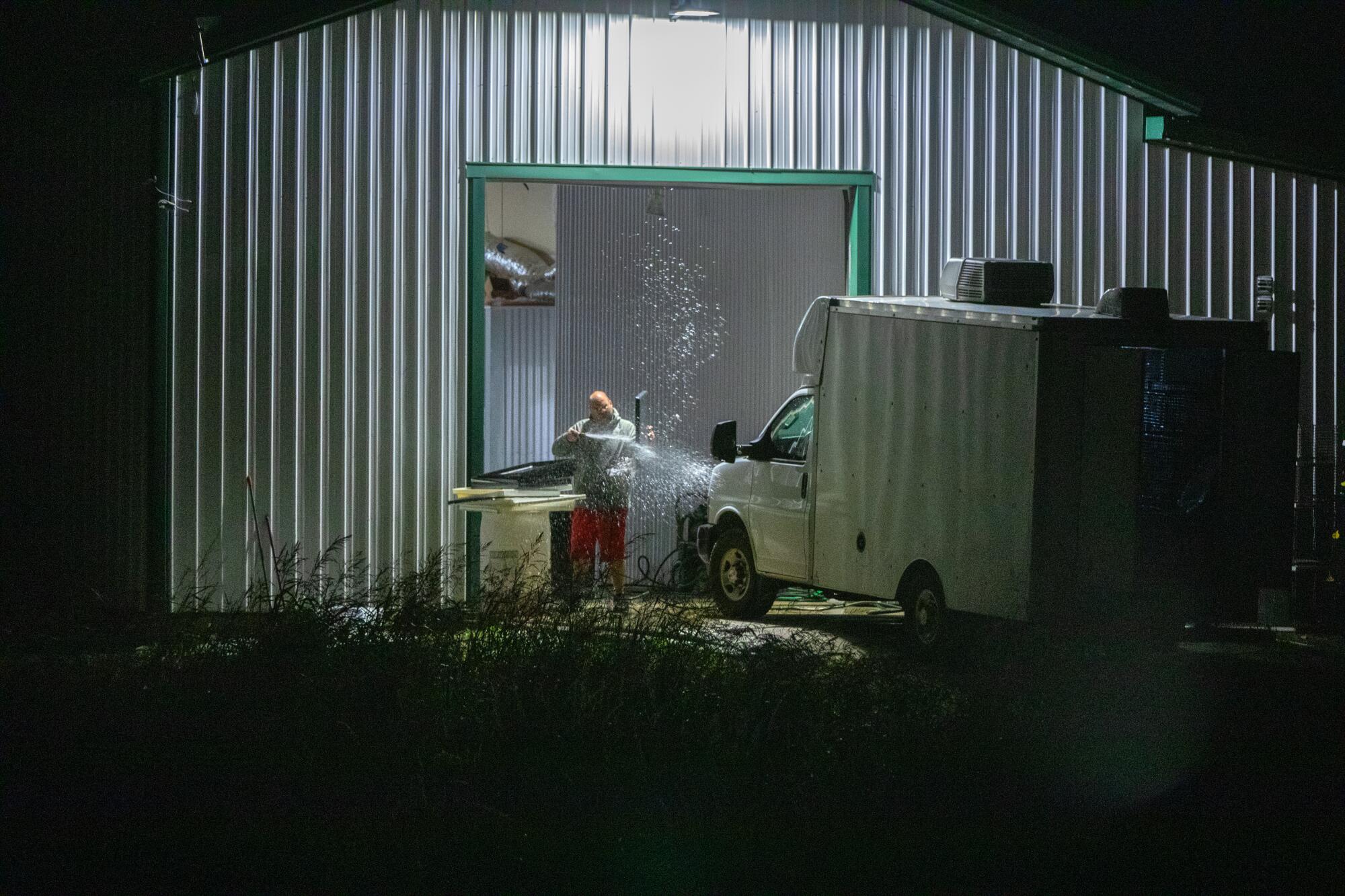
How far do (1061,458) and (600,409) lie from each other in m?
5.20

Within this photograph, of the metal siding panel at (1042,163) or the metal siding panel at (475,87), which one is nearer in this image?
the metal siding panel at (475,87)

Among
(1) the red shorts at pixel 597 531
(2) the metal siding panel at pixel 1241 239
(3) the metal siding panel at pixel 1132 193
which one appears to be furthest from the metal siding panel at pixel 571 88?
(2) the metal siding panel at pixel 1241 239

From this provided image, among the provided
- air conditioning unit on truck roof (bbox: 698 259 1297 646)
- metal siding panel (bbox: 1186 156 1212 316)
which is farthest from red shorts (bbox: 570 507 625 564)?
metal siding panel (bbox: 1186 156 1212 316)

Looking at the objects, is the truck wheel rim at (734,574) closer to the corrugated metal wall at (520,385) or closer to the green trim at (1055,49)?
the corrugated metal wall at (520,385)

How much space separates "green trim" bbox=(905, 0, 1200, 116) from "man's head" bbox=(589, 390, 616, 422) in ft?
15.0

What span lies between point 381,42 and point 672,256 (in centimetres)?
387

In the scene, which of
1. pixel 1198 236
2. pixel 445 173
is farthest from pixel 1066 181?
pixel 445 173

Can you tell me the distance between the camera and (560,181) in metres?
14.1

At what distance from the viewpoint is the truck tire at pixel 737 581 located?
13.6 metres

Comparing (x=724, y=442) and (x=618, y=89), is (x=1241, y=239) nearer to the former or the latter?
(x=724, y=442)

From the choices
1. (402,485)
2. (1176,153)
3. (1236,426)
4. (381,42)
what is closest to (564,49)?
(381,42)

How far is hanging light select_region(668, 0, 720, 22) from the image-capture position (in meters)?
14.1

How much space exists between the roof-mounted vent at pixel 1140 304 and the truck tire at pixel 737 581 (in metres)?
4.20

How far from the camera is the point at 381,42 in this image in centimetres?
1384
